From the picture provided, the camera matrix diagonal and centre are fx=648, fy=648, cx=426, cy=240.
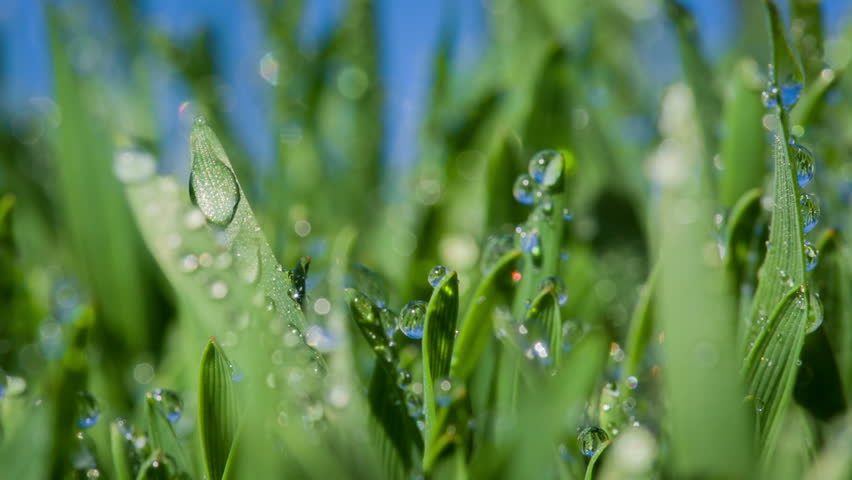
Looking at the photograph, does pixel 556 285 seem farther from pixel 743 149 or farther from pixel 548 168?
pixel 743 149

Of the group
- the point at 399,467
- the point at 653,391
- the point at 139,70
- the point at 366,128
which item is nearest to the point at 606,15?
the point at 366,128

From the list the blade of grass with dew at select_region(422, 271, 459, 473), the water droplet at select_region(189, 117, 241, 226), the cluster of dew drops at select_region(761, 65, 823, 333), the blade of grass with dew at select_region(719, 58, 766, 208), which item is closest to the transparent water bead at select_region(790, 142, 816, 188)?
the cluster of dew drops at select_region(761, 65, 823, 333)

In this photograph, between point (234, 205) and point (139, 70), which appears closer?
point (234, 205)

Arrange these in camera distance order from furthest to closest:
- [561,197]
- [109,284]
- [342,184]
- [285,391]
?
[342,184], [109,284], [561,197], [285,391]

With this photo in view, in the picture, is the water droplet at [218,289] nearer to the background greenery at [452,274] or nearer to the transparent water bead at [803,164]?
the background greenery at [452,274]

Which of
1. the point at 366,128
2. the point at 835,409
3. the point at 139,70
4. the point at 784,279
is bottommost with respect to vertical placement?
the point at 835,409

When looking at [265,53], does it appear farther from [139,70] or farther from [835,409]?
[835,409]

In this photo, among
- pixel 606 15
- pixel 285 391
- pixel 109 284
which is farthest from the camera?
pixel 606 15
